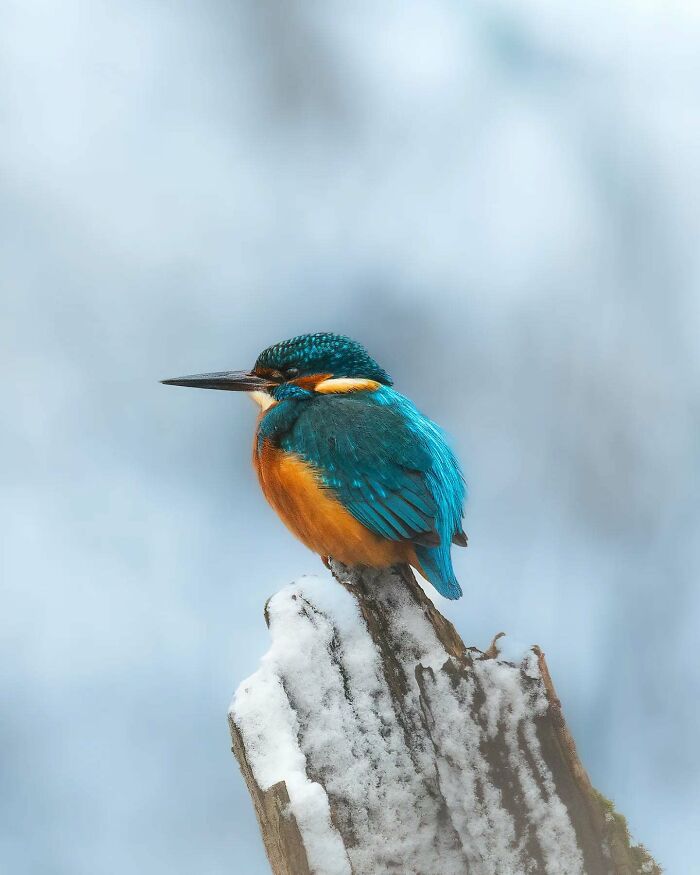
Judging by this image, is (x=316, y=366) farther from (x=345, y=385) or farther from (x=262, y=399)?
(x=262, y=399)

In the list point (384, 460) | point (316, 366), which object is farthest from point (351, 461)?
point (316, 366)

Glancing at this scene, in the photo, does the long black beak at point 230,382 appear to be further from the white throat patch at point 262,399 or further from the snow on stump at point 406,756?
the snow on stump at point 406,756

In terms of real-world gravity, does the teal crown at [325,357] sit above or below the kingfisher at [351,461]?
above

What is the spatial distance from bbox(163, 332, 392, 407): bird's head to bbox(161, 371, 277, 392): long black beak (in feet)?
0.06

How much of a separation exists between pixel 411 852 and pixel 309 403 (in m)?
1.57

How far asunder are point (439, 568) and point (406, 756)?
73cm

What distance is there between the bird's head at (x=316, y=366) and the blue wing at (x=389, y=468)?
0.57ft

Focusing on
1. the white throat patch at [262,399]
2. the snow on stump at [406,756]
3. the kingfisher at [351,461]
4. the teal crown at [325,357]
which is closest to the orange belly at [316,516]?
the kingfisher at [351,461]

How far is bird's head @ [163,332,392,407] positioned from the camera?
10.7 ft

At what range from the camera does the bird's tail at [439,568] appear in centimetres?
257

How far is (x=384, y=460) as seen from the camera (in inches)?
112

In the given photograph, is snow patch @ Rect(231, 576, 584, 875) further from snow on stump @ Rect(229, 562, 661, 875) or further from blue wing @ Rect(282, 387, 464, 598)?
blue wing @ Rect(282, 387, 464, 598)

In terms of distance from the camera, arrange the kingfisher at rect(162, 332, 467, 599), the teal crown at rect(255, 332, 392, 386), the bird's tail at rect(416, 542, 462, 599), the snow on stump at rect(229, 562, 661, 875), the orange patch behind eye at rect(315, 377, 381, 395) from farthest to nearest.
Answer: the teal crown at rect(255, 332, 392, 386) → the orange patch behind eye at rect(315, 377, 381, 395) → the kingfisher at rect(162, 332, 467, 599) → the bird's tail at rect(416, 542, 462, 599) → the snow on stump at rect(229, 562, 661, 875)

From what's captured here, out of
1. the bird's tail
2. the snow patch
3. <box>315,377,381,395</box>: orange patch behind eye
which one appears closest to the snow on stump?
the snow patch
